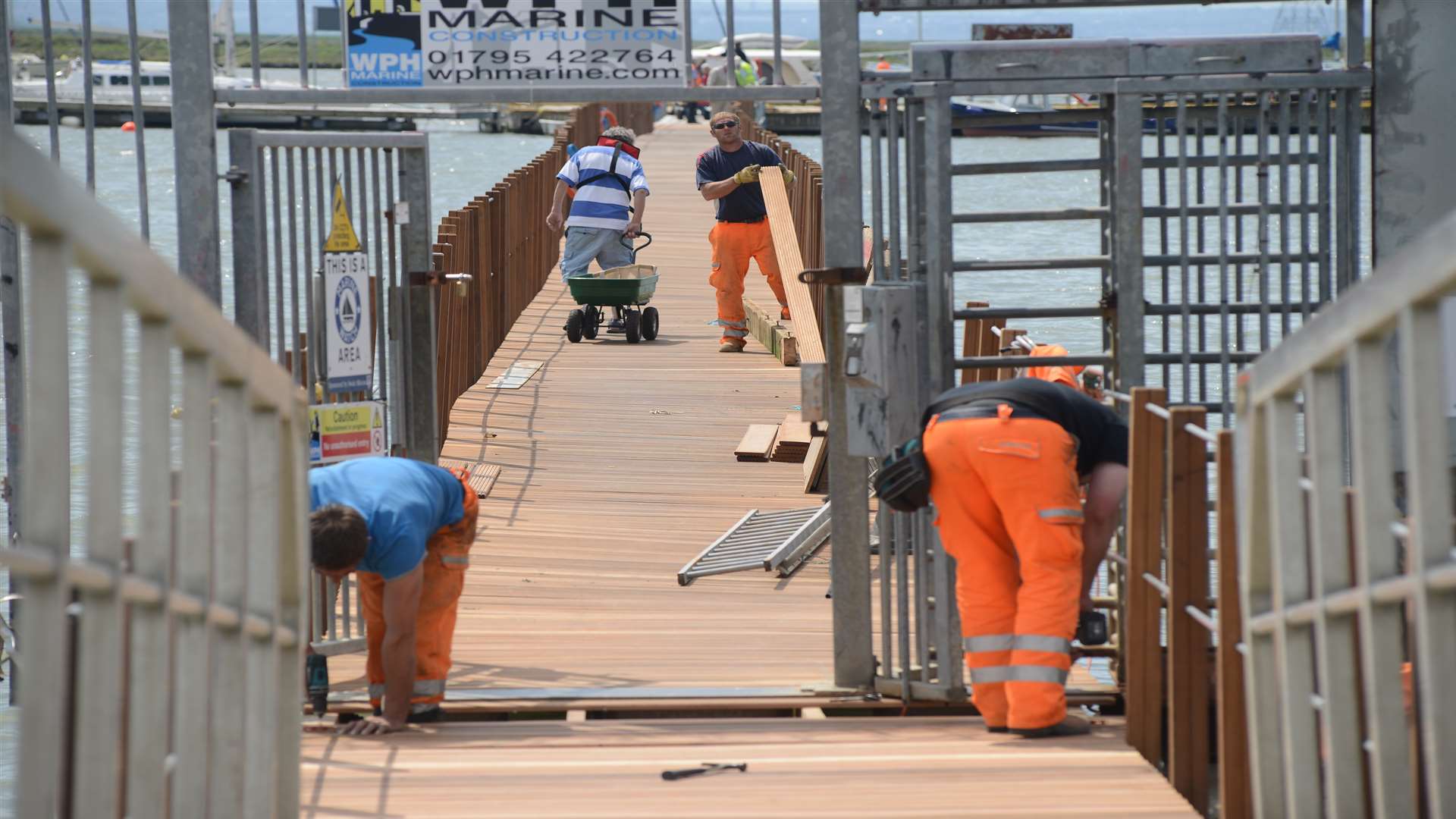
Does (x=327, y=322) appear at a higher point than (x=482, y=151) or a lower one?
lower

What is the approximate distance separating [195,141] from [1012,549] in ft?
9.77

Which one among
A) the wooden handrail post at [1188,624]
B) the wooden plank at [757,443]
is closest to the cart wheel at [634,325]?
the wooden plank at [757,443]

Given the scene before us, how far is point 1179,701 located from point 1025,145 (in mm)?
71835

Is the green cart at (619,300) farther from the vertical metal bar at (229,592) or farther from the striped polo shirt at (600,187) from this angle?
the vertical metal bar at (229,592)

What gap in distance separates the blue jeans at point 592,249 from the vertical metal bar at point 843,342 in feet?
28.8

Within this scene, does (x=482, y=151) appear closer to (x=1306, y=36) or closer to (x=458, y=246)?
(x=458, y=246)

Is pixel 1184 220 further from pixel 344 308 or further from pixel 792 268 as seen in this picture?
pixel 344 308

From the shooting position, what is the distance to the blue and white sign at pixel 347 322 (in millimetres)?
6012

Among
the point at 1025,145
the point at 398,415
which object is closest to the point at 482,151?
the point at 1025,145

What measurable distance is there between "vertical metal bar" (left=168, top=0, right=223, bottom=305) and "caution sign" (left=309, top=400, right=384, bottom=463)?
55 centimetres

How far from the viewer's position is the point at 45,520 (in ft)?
7.20

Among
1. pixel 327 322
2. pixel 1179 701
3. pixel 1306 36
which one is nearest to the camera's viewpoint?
pixel 1179 701

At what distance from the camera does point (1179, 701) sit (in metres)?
4.65

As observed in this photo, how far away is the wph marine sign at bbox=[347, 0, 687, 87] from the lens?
18.8ft
